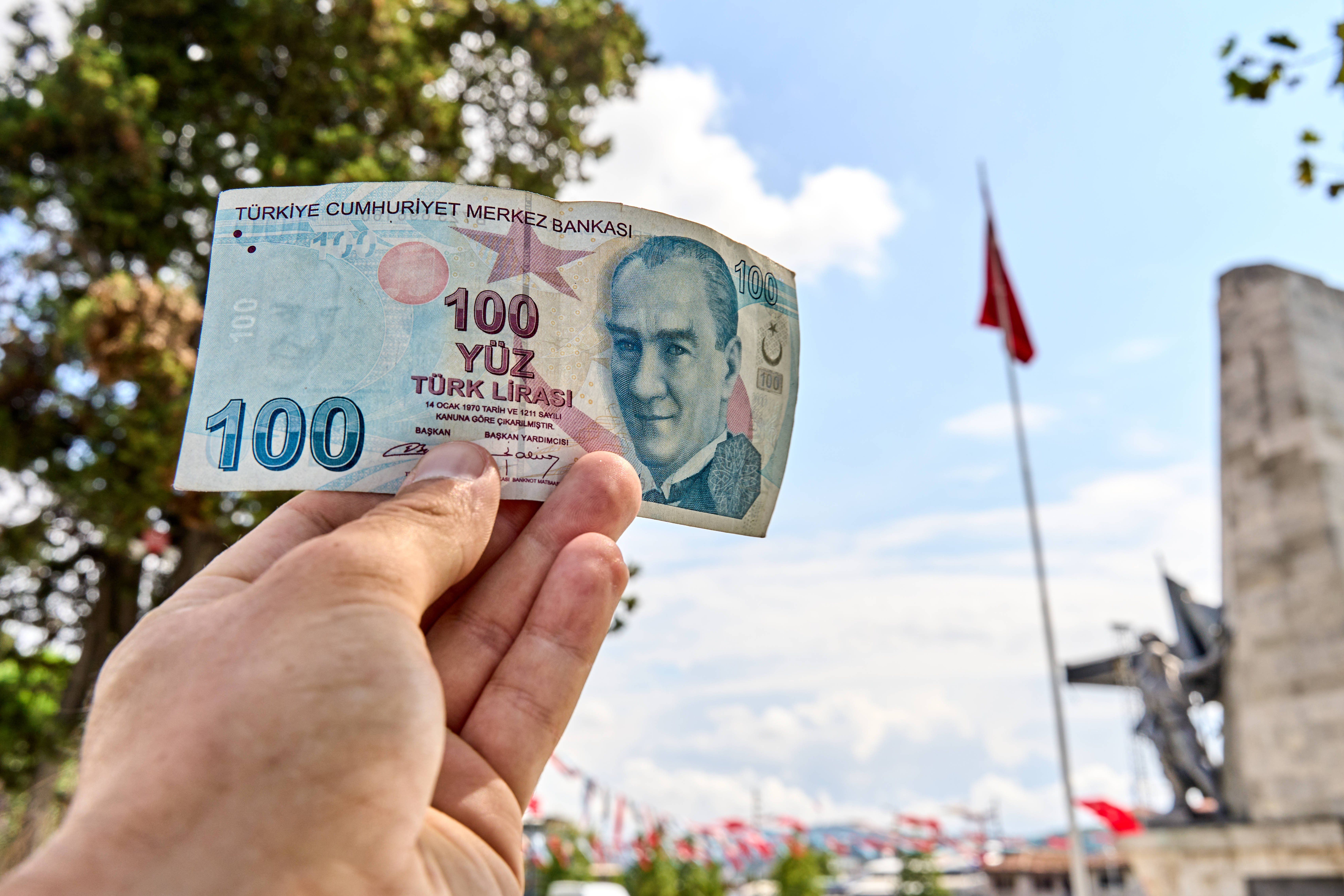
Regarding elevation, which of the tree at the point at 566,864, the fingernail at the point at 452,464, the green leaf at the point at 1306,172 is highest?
the green leaf at the point at 1306,172

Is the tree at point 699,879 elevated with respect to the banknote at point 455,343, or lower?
lower

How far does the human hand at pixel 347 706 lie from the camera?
1190 mm

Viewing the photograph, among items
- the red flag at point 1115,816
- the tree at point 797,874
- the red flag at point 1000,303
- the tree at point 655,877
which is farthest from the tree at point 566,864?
the red flag at point 1000,303

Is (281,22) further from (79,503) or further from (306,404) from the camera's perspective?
(306,404)

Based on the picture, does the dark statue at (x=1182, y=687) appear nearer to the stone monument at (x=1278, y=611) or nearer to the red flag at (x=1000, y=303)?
the stone monument at (x=1278, y=611)

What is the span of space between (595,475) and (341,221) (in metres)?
0.92

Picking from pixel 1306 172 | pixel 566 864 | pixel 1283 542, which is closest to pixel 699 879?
pixel 566 864

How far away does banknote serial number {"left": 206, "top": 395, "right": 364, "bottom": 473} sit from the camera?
2178 mm

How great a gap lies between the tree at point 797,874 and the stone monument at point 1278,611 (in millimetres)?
29066

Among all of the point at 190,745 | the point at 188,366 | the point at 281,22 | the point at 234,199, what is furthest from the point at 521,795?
the point at 281,22

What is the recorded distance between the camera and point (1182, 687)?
11.2m

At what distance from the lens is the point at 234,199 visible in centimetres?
231

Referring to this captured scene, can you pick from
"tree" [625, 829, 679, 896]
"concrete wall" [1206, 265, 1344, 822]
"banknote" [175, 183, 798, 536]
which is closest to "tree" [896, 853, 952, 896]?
"tree" [625, 829, 679, 896]
